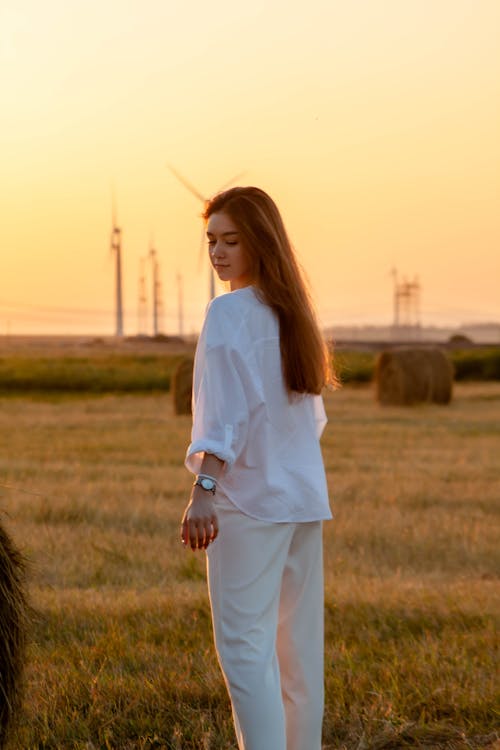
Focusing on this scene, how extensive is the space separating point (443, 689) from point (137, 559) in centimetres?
367

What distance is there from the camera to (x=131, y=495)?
38.9ft

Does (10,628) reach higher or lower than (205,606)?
higher

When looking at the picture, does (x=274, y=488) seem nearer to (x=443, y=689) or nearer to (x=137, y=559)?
(x=443, y=689)

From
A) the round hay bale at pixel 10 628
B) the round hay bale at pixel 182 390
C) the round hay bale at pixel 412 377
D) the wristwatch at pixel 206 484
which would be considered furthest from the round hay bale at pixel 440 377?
the wristwatch at pixel 206 484

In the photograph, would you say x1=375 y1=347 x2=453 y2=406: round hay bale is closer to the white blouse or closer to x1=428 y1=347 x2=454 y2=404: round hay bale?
x1=428 y1=347 x2=454 y2=404: round hay bale

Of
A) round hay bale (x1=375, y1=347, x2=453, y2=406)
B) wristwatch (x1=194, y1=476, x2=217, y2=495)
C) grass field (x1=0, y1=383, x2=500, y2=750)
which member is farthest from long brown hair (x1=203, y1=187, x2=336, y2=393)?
round hay bale (x1=375, y1=347, x2=453, y2=406)

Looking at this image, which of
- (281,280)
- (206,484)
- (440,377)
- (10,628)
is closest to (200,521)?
(206,484)

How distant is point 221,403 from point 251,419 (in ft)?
0.48

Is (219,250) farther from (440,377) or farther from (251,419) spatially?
(440,377)

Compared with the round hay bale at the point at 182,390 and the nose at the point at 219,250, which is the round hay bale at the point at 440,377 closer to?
the round hay bale at the point at 182,390

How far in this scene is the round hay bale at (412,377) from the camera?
27.8 m

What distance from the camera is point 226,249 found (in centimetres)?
391

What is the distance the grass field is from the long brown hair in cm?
157

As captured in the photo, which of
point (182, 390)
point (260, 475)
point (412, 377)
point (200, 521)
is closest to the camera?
point (200, 521)
